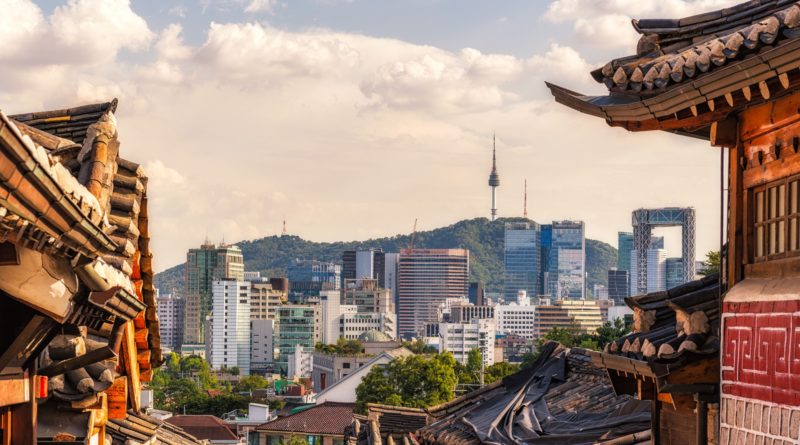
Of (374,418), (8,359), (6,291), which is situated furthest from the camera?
(374,418)

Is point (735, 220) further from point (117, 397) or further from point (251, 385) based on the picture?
point (251, 385)

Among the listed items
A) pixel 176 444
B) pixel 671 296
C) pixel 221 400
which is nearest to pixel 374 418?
pixel 176 444

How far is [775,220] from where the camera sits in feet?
35.5

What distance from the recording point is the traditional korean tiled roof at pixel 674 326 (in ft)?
38.1

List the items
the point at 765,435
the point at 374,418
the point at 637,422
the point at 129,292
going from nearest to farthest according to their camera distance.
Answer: the point at 129,292 → the point at 765,435 → the point at 637,422 → the point at 374,418

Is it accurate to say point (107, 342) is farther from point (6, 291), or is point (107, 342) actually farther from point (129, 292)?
point (6, 291)

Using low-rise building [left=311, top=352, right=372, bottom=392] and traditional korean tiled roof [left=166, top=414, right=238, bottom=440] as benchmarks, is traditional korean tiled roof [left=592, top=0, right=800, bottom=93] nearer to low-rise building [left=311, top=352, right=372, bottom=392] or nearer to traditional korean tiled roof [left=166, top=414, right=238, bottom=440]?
traditional korean tiled roof [left=166, top=414, right=238, bottom=440]

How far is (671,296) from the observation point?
12875 mm

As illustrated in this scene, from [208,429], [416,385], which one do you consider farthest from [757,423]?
[208,429]

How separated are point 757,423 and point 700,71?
2.86 m

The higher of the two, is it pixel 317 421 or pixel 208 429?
pixel 317 421

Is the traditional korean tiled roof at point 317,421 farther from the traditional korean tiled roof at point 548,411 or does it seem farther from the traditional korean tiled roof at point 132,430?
the traditional korean tiled roof at point 132,430

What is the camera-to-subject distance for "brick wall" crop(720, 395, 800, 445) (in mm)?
10039

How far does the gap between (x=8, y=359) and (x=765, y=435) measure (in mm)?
5820
